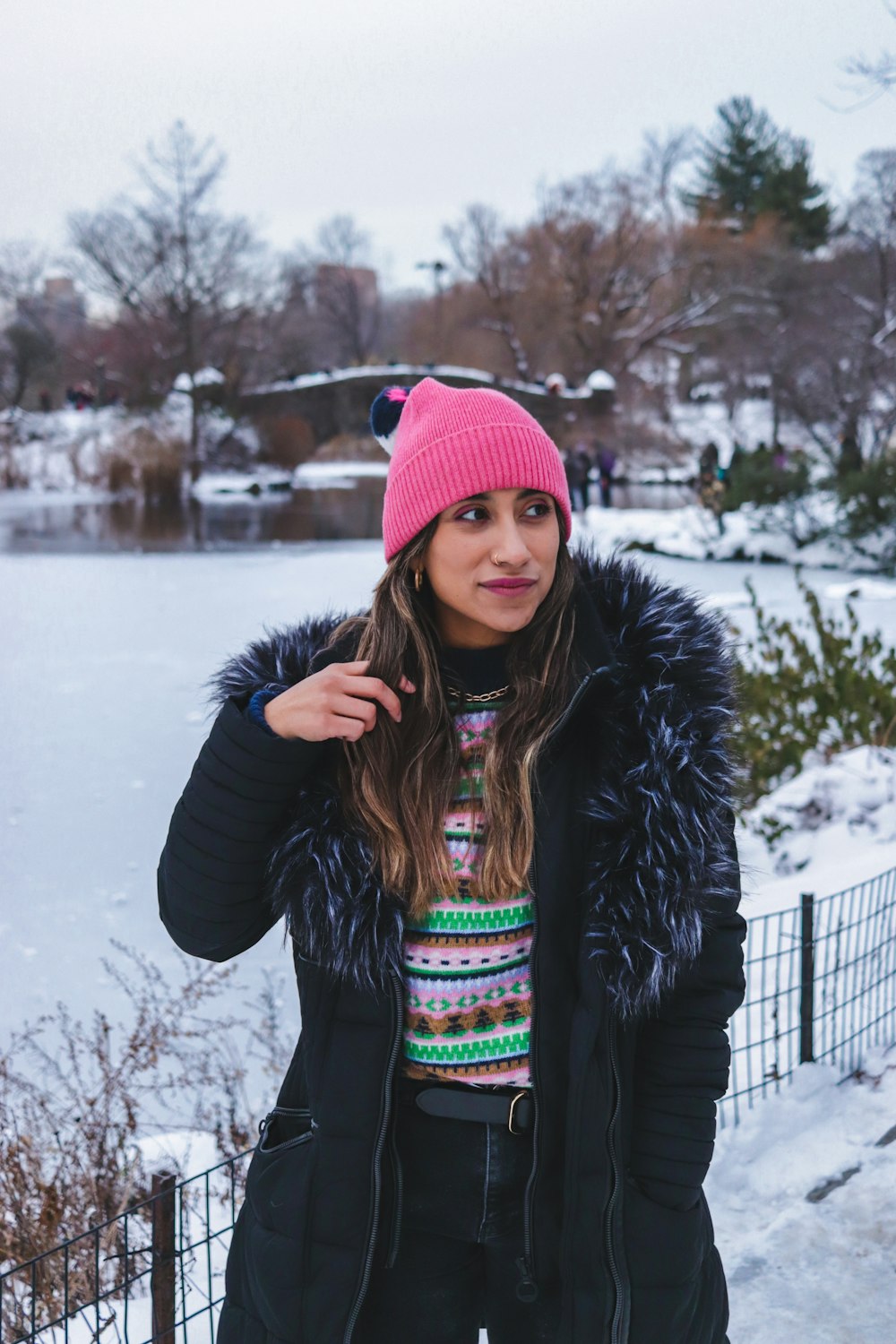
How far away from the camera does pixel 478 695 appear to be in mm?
1694

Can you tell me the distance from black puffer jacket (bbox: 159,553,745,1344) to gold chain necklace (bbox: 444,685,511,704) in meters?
0.12

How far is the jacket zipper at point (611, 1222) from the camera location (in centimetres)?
146

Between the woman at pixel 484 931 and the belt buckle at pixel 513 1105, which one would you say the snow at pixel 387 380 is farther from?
the belt buckle at pixel 513 1105

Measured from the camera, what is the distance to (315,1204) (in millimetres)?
1517

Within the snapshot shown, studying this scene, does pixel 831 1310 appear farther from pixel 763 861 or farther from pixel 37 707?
pixel 37 707

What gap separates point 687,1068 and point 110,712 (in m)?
8.25

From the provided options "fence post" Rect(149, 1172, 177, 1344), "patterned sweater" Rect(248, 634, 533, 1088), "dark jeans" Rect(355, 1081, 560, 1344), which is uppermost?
"patterned sweater" Rect(248, 634, 533, 1088)

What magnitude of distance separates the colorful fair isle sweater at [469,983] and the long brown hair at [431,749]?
0.07ft

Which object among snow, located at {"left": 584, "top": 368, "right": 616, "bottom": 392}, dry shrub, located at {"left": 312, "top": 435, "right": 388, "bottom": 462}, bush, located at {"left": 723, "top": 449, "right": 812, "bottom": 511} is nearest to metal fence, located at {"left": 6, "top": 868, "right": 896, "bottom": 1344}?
bush, located at {"left": 723, "top": 449, "right": 812, "bottom": 511}

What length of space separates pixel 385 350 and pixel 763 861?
56200 millimetres

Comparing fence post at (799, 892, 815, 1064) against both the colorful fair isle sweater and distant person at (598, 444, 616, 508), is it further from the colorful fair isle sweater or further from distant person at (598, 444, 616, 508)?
distant person at (598, 444, 616, 508)

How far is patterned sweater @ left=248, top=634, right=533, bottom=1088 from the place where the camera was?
1.56m

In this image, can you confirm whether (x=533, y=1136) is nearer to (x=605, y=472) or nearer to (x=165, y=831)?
(x=165, y=831)

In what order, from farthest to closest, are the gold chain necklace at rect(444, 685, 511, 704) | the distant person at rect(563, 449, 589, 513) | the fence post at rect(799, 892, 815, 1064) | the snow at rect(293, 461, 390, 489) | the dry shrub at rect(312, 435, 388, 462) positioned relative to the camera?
the dry shrub at rect(312, 435, 388, 462) → the snow at rect(293, 461, 390, 489) → the distant person at rect(563, 449, 589, 513) → the fence post at rect(799, 892, 815, 1064) → the gold chain necklace at rect(444, 685, 511, 704)
